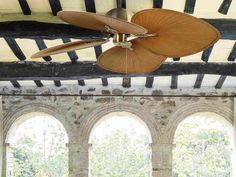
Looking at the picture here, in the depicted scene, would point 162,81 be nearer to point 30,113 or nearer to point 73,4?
point 30,113

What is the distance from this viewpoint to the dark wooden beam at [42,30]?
5.31 meters

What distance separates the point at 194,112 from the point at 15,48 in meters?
3.58

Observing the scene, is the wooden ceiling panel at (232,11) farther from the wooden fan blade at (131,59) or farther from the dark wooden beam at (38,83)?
the dark wooden beam at (38,83)

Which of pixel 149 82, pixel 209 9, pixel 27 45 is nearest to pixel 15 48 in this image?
pixel 27 45

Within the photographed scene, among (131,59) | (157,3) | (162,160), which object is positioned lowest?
(162,160)

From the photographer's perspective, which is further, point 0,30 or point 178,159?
point 178,159

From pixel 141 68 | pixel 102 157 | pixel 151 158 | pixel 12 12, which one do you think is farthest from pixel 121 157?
pixel 141 68

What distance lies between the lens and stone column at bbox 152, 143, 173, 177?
320 inches

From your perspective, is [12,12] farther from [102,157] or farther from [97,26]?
[102,157]

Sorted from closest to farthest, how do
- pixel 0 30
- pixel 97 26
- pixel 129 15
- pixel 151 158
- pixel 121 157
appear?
pixel 97 26, pixel 129 15, pixel 0 30, pixel 151 158, pixel 121 157

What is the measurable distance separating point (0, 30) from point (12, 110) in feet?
11.0

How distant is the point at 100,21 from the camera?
2.75 m

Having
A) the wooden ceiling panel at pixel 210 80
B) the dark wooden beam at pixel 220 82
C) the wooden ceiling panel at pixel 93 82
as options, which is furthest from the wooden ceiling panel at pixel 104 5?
the dark wooden beam at pixel 220 82

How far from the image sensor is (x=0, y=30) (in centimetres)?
530
